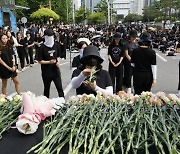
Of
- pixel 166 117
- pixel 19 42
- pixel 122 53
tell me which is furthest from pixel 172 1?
pixel 166 117

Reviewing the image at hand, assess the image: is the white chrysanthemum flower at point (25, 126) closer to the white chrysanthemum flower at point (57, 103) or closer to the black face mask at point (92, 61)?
the white chrysanthemum flower at point (57, 103)

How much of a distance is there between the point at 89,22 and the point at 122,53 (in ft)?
241

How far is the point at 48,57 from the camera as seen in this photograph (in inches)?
255

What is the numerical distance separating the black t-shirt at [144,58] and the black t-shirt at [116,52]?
1.46 m

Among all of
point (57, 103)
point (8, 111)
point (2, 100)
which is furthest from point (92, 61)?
point (8, 111)

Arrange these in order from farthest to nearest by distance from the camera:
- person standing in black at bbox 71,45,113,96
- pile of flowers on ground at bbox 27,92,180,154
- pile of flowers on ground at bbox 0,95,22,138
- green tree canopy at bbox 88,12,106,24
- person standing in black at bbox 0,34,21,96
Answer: green tree canopy at bbox 88,12,106,24, person standing in black at bbox 0,34,21,96, person standing in black at bbox 71,45,113,96, pile of flowers on ground at bbox 0,95,22,138, pile of flowers on ground at bbox 27,92,180,154

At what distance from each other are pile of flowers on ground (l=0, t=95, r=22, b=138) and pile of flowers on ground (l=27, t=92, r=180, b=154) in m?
0.27

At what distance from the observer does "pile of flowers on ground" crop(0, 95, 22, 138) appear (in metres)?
2.18

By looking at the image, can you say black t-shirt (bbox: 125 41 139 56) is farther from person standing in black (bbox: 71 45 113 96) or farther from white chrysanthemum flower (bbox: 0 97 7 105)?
white chrysanthemum flower (bbox: 0 97 7 105)

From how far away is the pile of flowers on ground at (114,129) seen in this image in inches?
71.4

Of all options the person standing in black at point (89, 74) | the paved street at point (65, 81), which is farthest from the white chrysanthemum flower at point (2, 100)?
the paved street at point (65, 81)

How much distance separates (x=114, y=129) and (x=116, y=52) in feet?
18.5

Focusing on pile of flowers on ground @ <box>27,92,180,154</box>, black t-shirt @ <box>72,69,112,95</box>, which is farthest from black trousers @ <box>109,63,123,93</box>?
pile of flowers on ground @ <box>27,92,180,154</box>

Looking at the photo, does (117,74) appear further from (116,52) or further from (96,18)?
(96,18)
